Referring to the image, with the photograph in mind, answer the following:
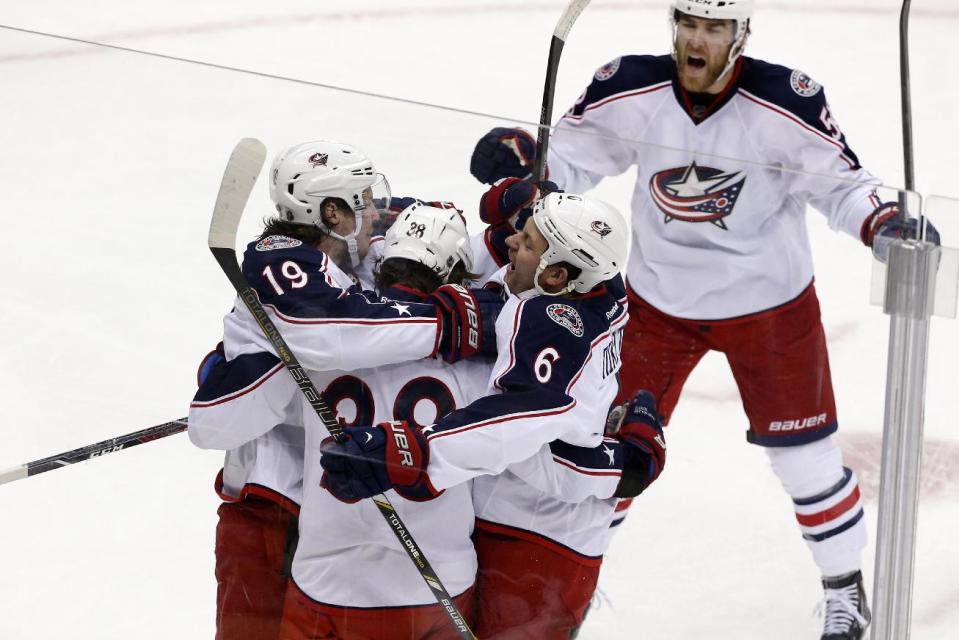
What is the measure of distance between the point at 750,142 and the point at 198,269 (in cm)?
103

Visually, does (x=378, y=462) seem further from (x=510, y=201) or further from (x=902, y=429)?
(x=902, y=429)

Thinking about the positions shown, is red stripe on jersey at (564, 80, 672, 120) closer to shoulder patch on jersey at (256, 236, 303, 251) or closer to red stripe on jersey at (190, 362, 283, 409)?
shoulder patch on jersey at (256, 236, 303, 251)

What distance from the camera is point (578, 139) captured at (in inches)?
Answer: 70.9

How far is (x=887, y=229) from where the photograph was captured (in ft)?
5.34

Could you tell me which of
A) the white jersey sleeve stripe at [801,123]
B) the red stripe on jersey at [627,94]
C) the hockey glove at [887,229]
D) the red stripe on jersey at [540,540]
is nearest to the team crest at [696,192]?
the hockey glove at [887,229]

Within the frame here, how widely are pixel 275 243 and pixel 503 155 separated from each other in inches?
15.1

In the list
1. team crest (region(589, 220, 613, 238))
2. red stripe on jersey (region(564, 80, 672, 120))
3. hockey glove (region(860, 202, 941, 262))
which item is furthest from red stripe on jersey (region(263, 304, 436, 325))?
red stripe on jersey (region(564, 80, 672, 120))

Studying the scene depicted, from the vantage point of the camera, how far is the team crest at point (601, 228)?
5.83 feet

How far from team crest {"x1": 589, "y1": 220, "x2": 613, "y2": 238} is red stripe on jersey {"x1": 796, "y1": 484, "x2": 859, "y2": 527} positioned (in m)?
0.46

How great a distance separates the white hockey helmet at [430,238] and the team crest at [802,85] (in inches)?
34.6

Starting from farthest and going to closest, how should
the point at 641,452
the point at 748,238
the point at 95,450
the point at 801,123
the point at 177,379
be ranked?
1. the point at 801,123
2. the point at 95,450
3. the point at 177,379
4. the point at 748,238
5. the point at 641,452

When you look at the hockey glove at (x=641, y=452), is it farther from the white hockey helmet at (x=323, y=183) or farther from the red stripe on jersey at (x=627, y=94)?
the red stripe on jersey at (x=627, y=94)

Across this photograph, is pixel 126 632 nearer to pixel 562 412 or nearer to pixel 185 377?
pixel 185 377

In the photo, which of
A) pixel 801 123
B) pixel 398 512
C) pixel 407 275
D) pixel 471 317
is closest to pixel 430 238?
pixel 407 275
